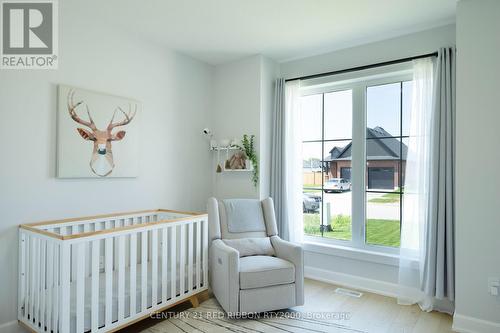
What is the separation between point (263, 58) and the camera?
3686 millimetres

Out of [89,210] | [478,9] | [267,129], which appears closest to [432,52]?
[478,9]

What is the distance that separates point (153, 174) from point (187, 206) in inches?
24.4

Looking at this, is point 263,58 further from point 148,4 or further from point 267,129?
point 148,4

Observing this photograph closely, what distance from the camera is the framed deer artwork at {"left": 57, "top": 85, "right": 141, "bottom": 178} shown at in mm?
2551

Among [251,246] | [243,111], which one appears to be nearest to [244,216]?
[251,246]

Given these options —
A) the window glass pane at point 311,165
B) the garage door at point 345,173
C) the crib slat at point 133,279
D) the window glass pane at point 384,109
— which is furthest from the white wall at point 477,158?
the crib slat at point 133,279

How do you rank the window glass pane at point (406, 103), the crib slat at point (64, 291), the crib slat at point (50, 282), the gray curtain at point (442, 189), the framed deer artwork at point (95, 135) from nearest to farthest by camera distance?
the crib slat at point (64, 291)
the crib slat at point (50, 282)
the framed deer artwork at point (95, 135)
the gray curtain at point (442, 189)
the window glass pane at point (406, 103)

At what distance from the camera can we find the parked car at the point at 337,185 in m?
3.49

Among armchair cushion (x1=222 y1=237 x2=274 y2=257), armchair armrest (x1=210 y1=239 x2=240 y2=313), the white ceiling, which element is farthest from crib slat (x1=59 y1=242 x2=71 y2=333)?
the white ceiling

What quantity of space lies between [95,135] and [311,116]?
7.79 feet

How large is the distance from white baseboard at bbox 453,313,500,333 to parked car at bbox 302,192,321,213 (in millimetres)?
1675

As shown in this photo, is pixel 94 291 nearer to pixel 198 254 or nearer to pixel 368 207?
pixel 198 254

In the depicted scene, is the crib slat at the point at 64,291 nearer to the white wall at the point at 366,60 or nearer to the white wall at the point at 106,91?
the white wall at the point at 106,91

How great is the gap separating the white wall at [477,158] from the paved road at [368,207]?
78 cm
